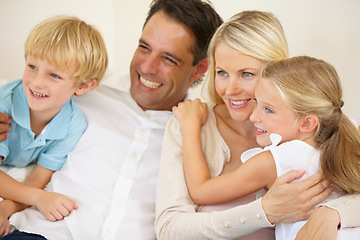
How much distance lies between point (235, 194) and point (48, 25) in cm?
104

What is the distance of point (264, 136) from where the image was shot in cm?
140

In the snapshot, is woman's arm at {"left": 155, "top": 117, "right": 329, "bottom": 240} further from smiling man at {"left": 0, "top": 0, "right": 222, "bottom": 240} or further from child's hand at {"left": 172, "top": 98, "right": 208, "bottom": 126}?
smiling man at {"left": 0, "top": 0, "right": 222, "bottom": 240}

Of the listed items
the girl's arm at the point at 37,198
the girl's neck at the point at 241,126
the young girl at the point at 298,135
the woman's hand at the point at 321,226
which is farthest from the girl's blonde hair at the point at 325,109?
the girl's arm at the point at 37,198

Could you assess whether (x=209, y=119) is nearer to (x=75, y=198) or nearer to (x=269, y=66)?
(x=269, y=66)

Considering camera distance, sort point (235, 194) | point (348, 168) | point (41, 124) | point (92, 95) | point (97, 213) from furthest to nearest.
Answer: point (92, 95), point (41, 124), point (97, 213), point (235, 194), point (348, 168)

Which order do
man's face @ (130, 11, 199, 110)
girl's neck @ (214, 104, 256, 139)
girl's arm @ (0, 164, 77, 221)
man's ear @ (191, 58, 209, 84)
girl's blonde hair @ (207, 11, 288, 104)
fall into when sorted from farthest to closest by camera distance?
man's ear @ (191, 58, 209, 84) → man's face @ (130, 11, 199, 110) → girl's neck @ (214, 104, 256, 139) → girl's arm @ (0, 164, 77, 221) → girl's blonde hair @ (207, 11, 288, 104)

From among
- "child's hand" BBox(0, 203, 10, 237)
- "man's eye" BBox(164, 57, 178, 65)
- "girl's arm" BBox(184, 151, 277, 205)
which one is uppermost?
"man's eye" BBox(164, 57, 178, 65)

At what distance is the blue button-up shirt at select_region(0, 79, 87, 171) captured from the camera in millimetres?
1727

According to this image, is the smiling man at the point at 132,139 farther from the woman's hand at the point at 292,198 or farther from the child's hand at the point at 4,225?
the woman's hand at the point at 292,198

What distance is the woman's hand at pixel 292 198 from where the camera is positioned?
4.11 ft

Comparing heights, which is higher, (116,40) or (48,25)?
(48,25)

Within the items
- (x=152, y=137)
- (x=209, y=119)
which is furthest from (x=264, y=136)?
(x=152, y=137)

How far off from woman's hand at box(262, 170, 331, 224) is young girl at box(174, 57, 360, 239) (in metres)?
0.04

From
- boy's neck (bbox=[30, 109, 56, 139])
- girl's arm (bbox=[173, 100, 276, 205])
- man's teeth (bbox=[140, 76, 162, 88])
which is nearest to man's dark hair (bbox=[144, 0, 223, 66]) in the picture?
man's teeth (bbox=[140, 76, 162, 88])
